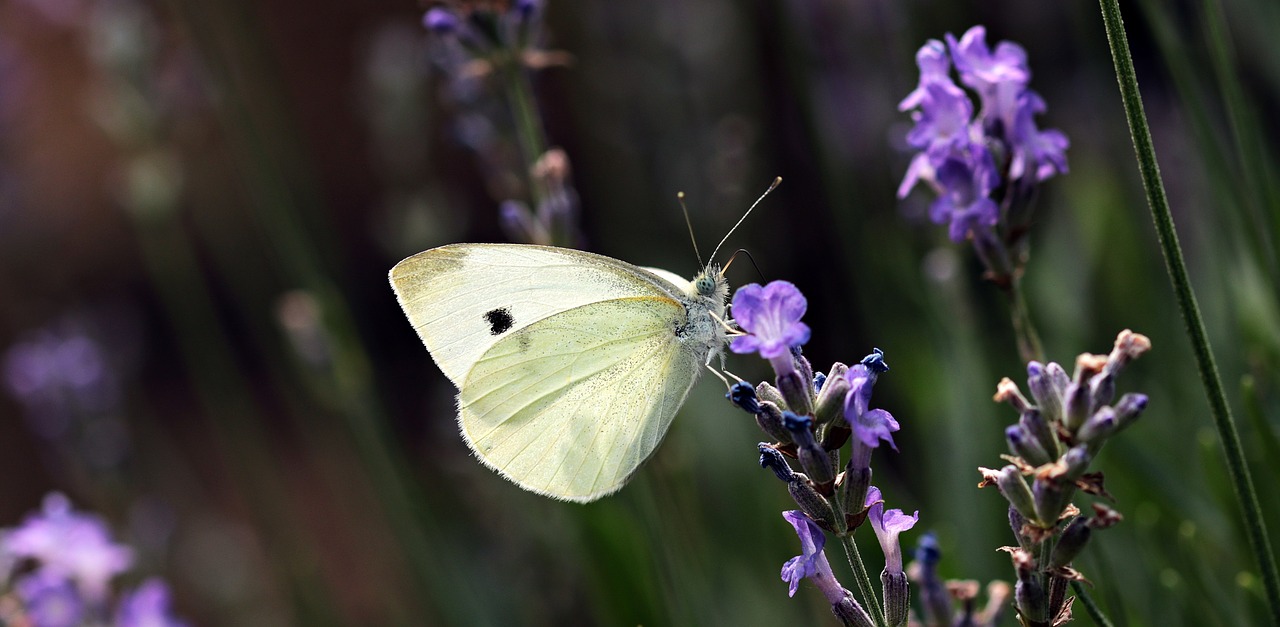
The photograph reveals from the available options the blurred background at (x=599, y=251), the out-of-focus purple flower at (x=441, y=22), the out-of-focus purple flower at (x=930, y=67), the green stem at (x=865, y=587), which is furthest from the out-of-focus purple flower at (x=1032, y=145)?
the out-of-focus purple flower at (x=441, y=22)

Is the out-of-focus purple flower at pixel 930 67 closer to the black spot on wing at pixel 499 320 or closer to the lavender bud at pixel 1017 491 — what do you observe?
the lavender bud at pixel 1017 491

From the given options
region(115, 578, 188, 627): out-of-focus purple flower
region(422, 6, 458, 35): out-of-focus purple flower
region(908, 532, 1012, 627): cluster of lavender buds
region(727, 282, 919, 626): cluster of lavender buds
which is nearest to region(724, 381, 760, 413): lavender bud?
region(727, 282, 919, 626): cluster of lavender buds

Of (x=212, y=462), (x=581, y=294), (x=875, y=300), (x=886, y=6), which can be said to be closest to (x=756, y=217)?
(x=886, y=6)

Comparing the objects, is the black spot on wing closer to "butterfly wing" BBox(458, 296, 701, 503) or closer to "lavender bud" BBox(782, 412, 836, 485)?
"butterfly wing" BBox(458, 296, 701, 503)

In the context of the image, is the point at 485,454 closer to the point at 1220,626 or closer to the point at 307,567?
the point at 1220,626

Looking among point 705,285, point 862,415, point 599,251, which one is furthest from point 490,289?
point 599,251

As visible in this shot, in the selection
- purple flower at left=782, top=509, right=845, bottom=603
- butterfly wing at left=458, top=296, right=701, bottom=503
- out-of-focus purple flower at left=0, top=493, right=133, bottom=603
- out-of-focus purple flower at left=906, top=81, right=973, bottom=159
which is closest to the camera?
purple flower at left=782, top=509, right=845, bottom=603

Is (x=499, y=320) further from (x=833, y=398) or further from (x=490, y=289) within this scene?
(x=833, y=398)
